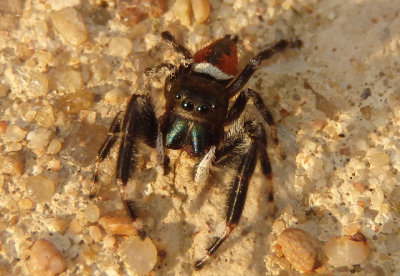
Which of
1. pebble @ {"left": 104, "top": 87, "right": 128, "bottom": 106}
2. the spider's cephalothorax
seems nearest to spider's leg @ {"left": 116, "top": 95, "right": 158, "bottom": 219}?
the spider's cephalothorax

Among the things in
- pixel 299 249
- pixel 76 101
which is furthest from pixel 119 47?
pixel 299 249

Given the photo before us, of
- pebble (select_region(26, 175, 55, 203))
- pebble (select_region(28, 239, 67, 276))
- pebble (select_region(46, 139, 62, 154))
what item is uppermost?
pebble (select_region(46, 139, 62, 154))

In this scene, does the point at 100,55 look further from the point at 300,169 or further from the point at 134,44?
the point at 300,169

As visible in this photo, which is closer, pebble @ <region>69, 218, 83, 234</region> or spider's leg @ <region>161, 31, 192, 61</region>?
pebble @ <region>69, 218, 83, 234</region>

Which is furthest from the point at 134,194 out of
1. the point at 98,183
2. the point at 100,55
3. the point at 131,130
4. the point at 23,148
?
the point at 100,55

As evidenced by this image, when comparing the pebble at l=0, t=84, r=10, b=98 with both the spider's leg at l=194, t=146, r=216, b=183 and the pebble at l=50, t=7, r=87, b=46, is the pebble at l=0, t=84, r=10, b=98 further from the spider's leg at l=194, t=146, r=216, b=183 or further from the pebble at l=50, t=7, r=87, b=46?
the spider's leg at l=194, t=146, r=216, b=183

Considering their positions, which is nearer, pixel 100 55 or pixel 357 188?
pixel 357 188

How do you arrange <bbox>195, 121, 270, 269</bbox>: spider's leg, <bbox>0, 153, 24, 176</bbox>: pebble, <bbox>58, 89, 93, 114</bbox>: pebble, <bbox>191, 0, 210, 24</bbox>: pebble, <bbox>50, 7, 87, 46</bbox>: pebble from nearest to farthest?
1. <bbox>195, 121, 270, 269</bbox>: spider's leg
2. <bbox>0, 153, 24, 176</bbox>: pebble
3. <bbox>58, 89, 93, 114</bbox>: pebble
4. <bbox>50, 7, 87, 46</bbox>: pebble
5. <bbox>191, 0, 210, 24</bbox>: pebble

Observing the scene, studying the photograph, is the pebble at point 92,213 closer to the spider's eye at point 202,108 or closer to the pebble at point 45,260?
the pebble at point 45,260

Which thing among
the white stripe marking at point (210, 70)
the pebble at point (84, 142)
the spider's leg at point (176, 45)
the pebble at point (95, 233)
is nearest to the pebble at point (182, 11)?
the spider's leg at point (176, 45)
